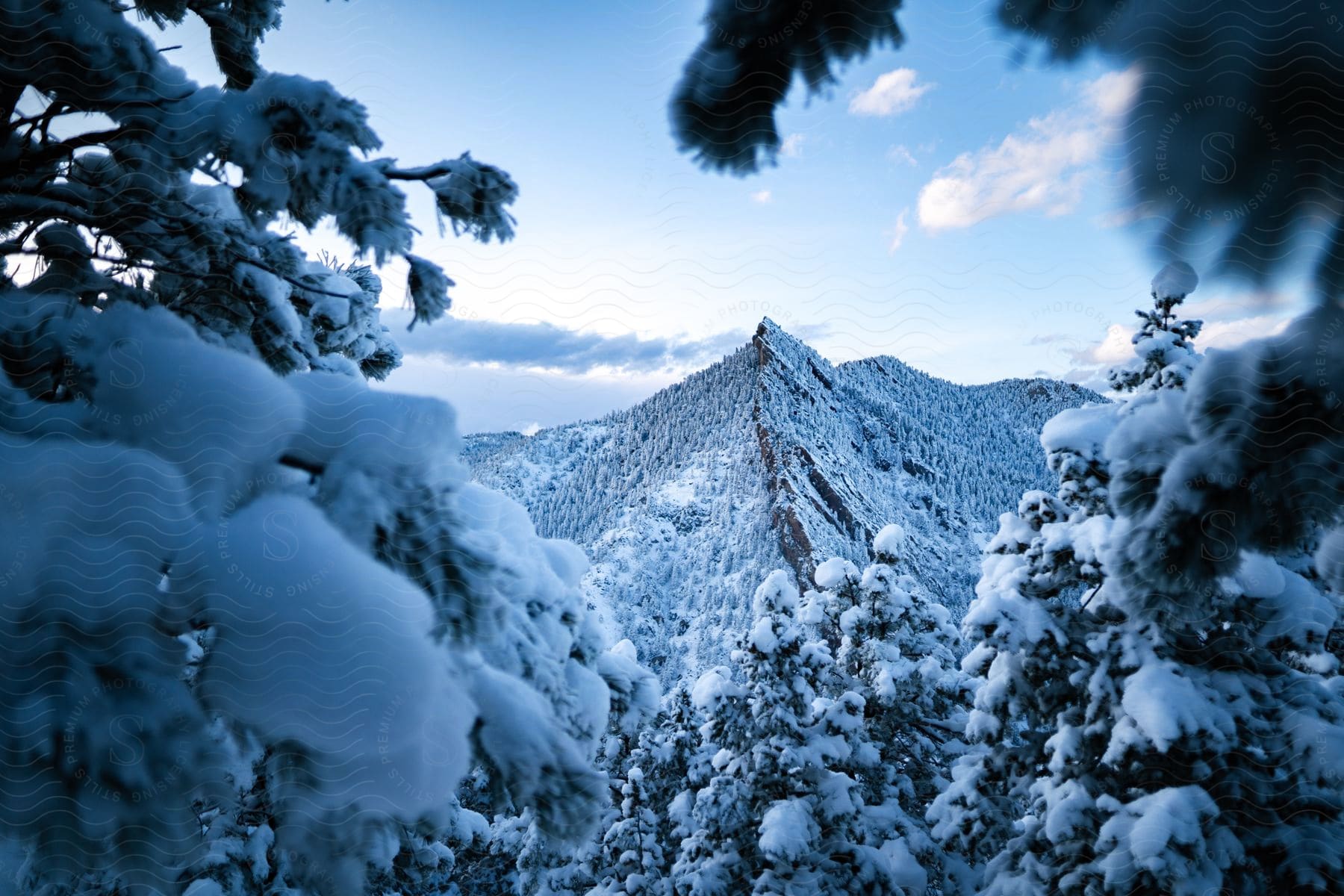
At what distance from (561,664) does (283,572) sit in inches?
49.2

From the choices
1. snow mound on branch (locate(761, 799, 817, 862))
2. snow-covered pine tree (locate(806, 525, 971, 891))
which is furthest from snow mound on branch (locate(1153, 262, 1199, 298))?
snow-covered pine tree (locate(806, 525, 971, 891))

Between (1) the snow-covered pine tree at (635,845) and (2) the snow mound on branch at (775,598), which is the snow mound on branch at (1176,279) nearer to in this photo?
(2) the snow mound on branch at (775,598)

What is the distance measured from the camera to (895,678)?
11.2 metres

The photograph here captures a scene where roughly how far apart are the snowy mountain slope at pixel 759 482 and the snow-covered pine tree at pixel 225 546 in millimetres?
72589

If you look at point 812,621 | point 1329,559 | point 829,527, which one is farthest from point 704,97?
point 829,527

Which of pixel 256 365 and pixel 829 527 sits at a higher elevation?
pixel 829 527

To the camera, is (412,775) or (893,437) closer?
(412,775)

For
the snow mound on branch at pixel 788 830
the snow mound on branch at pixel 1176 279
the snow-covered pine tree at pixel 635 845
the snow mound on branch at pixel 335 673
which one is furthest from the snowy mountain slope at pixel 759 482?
the snow mound on branch at pixel 1176 279

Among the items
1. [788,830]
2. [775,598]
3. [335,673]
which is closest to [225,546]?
[335,673]

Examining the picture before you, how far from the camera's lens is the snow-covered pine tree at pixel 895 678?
10953mm

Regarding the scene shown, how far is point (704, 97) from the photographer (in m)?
1.99

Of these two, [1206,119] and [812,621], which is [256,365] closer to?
[1206,119]

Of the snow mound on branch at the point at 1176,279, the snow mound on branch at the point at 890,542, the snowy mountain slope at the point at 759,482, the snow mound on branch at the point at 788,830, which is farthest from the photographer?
the snowy mountain slope at the point at 759,482

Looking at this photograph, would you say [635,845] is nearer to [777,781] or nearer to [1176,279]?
[777,781]
